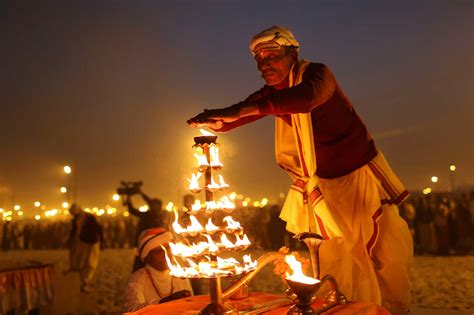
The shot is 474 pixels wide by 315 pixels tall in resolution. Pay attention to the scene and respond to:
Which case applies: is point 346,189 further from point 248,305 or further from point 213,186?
point 213,186

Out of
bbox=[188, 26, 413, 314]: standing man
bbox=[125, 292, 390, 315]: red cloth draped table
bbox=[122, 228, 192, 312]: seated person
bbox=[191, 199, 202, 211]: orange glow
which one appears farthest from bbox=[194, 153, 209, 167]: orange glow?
bbox=[122, 228, 192, 312]: seated person

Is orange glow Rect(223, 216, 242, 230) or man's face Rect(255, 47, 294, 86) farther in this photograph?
man's face Rect(255, 47, 294, 86)

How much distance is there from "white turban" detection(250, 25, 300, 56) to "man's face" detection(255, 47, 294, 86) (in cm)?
3

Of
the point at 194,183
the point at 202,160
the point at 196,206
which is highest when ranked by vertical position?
the point at 202,160

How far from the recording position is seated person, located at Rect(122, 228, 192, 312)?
13.1ft

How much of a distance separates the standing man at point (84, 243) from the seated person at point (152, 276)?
796cm

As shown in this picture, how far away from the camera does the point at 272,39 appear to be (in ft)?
9.31

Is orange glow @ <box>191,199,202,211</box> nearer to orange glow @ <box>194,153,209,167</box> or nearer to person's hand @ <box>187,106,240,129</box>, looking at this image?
orange glow @ <box>194,153,209,167</box>

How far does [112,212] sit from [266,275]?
22153 millimetres

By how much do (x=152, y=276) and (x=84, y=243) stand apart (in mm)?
8434

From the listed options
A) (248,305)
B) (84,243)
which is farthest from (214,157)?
(84,243)

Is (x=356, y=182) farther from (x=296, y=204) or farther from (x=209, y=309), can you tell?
(x=209, y=309)

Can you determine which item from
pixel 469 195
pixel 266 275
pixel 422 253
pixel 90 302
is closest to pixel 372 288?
pixel 90 302

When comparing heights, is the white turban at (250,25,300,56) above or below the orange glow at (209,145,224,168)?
above
